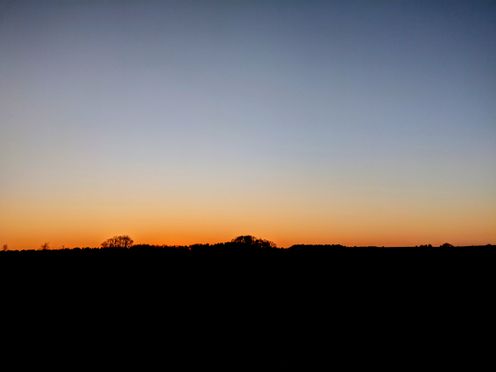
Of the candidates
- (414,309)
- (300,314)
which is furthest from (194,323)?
(414,309)

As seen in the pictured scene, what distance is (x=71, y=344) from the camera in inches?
406

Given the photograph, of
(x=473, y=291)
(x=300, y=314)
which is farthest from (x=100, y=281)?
(x=473, y=291)

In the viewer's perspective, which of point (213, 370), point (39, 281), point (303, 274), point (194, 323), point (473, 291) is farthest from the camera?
point (303, 274)

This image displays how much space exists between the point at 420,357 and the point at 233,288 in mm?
6579

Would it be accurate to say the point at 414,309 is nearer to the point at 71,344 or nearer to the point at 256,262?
the point at 256,262

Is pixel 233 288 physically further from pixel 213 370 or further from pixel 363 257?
pixel 363 257

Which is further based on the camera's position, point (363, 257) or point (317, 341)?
point (363, 257)

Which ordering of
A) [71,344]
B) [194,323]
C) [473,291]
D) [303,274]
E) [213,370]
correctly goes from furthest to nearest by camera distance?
[303,274] < [473,291] < [194,323] < [71,344] < [213,370]

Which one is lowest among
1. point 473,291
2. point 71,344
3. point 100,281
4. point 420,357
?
point 420,357

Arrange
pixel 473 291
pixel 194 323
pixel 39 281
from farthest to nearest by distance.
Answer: pixel 39 281, pixel 473 291, pixel 194 323

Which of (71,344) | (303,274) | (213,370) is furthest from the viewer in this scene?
(303,274)

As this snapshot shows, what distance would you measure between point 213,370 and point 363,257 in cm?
850

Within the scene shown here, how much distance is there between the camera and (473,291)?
39.9ft

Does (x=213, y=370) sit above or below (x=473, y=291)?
below
